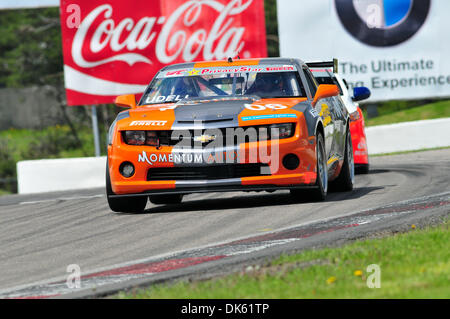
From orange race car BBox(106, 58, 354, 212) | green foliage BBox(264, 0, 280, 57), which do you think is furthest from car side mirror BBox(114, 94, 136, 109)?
green foliage BBox(264, 0, 280, 57)

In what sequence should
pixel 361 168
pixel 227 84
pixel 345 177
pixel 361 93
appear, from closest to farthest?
pixel 227 84 → pixel 345 177 → pixel 361 93 → pixel 361 168

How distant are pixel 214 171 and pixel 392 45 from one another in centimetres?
1586

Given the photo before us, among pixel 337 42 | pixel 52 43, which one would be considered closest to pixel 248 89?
pixel 337 42

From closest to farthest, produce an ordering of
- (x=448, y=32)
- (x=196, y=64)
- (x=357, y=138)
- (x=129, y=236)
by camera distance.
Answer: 1. (x=129, y=236)
2. (x=196, y=64)
3. (x=357, y=138)
4. (x=448, y=32)

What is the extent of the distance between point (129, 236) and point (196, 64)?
324 centimetres

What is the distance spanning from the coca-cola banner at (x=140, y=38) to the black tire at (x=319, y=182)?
13701 mm

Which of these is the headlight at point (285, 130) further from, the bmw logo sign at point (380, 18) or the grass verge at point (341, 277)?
the bmw logo sign at point (380, 18)

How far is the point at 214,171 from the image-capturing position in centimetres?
940

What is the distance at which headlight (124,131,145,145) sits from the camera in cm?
951

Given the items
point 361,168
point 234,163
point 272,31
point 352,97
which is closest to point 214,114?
point 234,163

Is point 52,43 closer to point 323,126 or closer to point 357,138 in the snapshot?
point 357,138

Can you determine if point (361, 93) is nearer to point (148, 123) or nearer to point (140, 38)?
point (148, 123)

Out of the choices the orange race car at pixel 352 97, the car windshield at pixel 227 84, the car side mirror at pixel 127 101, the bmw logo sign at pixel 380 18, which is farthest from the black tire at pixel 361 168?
the bmw logo sign at pixel 380 18

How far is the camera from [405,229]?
7.62 meters
